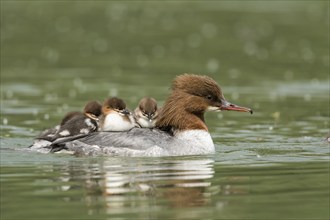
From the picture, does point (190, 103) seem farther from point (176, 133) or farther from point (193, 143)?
point (193, 143)

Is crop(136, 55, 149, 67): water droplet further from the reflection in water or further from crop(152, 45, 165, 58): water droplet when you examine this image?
the reflection in water

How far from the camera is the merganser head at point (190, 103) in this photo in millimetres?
15180

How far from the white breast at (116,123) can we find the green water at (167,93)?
3.77ft

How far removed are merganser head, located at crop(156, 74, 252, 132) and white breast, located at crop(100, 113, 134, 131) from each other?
0.71 metres

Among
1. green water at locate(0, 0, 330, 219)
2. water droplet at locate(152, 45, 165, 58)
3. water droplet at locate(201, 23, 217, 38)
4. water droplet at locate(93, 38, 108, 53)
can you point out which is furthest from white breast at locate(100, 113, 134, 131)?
water droplet at locate(201, 23, 217, 38)

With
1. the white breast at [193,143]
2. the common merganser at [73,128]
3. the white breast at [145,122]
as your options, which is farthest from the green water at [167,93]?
the white breast at [145,122]

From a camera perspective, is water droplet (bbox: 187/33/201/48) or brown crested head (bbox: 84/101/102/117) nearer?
brown crested head (bbox: 84/101/102/117)

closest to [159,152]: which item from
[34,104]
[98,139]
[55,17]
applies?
[98,139]

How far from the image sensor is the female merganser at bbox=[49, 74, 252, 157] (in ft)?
48.5

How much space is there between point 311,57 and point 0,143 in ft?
44.9

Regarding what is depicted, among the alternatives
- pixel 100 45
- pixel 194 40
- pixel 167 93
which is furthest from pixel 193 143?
pixel 194 40

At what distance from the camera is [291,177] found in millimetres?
13039

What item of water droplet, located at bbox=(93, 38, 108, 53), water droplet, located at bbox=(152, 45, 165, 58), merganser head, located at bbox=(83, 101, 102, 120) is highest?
water droplet, located at bbox=(93, 38, 108, 53)

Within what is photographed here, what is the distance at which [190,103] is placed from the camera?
15.2 m
